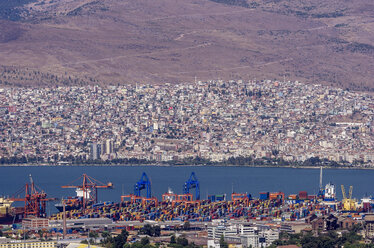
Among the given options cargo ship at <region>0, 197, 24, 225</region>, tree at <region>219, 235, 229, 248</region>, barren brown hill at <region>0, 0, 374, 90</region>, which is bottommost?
cargo ship at <region>0, 197, 24, 225</region>

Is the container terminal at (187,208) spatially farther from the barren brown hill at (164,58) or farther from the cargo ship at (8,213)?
the barren brown hill at (164,58)

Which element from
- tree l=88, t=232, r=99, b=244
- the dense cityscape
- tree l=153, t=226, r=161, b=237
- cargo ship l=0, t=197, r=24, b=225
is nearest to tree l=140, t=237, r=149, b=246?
tree l=88, t=232, r=99, b=244

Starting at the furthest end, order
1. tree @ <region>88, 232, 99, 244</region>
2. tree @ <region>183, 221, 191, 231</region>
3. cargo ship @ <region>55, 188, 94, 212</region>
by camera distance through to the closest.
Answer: cargo ship @ <region>55, 188, 94, 212</region> < tree @ <region>183, 221, 191, 231</region> < tree @ <region>88, 232, 99, 244</region>

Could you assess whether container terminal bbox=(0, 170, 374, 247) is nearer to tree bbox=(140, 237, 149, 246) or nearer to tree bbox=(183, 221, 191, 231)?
tree bbox=(183, 221, 191, 231)

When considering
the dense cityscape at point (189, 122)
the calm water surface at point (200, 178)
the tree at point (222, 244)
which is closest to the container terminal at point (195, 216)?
the tree at point (222, 244)

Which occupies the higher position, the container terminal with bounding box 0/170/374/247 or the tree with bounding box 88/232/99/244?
the tree with bounding box 88/232/99/244

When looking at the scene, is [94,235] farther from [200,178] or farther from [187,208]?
[200,178]
